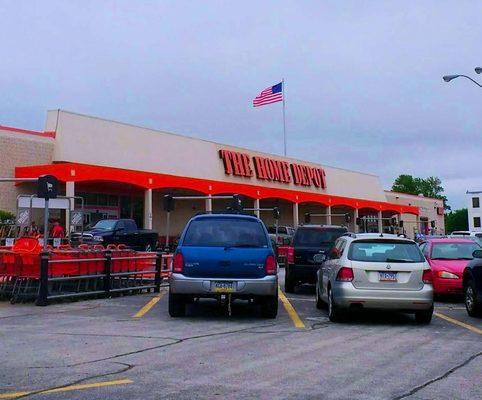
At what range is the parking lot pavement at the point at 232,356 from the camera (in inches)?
244

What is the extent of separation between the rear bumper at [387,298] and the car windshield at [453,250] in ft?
17.1

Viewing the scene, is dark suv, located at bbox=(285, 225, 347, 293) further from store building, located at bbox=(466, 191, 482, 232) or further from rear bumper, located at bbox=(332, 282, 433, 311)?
store building, located at bbox=(466, 191, 482, 232)

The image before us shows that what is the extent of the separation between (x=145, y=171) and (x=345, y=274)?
26.7 meters

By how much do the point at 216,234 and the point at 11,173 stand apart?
2174 cm

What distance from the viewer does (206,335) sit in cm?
957

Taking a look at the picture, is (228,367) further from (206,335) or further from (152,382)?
(206,335)

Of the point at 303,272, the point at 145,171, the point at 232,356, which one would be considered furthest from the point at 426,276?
the point at 145,171

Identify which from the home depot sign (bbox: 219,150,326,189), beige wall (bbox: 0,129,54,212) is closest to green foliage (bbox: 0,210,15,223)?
beige wall (bbox: 0,129,54,212)

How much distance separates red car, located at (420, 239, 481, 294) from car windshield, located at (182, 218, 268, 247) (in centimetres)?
548

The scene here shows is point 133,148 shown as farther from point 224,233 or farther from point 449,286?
point 224,233


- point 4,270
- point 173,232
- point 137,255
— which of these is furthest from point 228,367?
point 173,232

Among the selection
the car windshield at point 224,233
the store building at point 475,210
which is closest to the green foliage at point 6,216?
the car windshield at point 224,233

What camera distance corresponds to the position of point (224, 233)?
11500 mm

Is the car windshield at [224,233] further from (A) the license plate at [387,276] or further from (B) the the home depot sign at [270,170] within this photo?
(B) the the home depot sign at [270,170]
